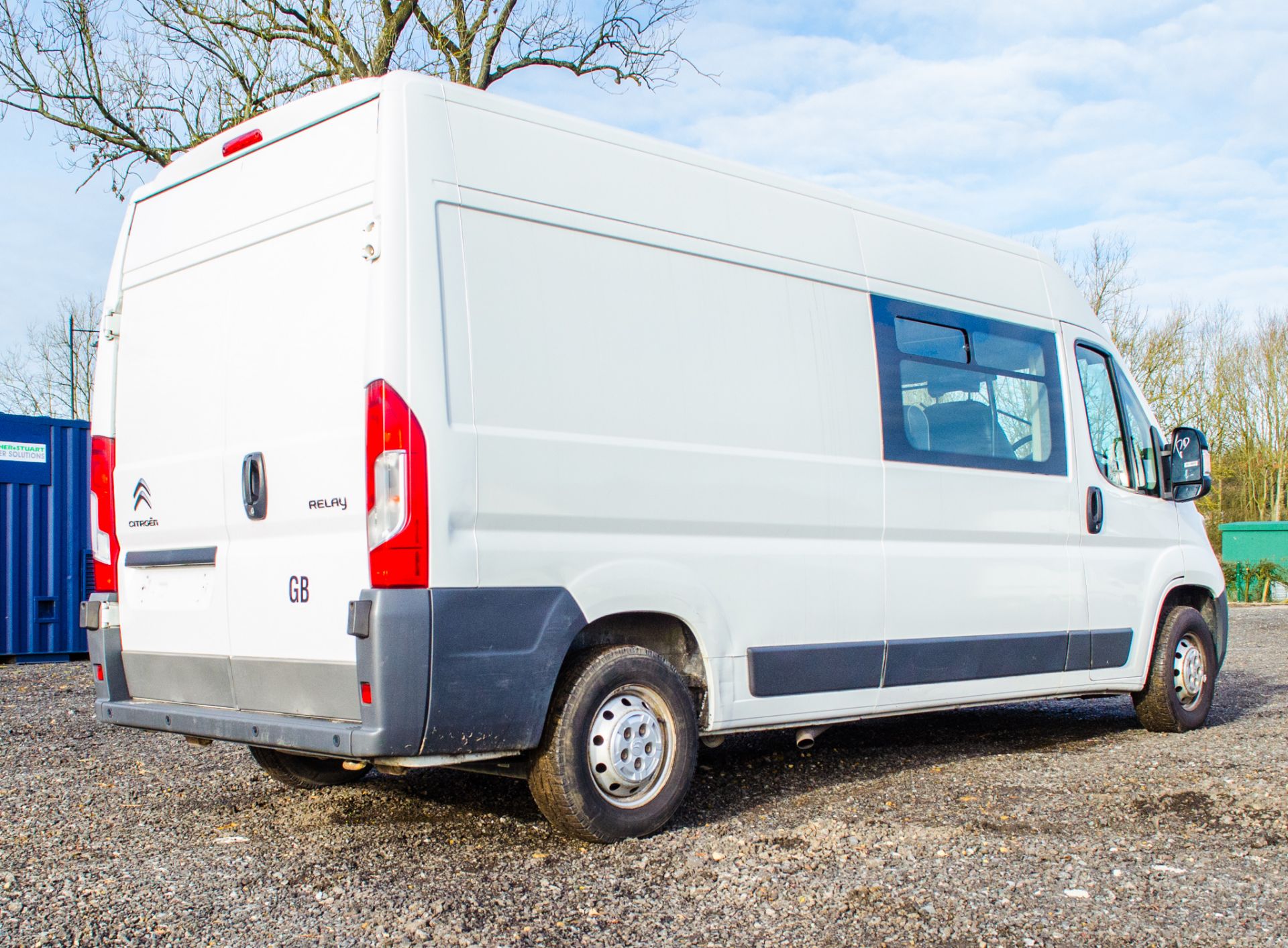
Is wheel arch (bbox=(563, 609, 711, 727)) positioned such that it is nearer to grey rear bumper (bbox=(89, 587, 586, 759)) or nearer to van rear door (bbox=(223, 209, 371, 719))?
grey rear bumper (bbox=(89, 587, 586, 759))

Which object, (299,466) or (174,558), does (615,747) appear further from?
(174,558)

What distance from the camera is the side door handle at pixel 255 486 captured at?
14.1ft

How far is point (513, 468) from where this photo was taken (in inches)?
163

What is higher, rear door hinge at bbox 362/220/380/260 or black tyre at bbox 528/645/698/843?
rear door hinge at bbox 362/220/380/260

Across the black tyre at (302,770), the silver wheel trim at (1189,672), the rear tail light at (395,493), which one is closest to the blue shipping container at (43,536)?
the black tyre at (302,770)

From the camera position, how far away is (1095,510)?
654 centimetres

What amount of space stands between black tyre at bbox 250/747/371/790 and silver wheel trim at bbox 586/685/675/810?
1471 millimetres

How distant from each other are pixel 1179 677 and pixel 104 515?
19.0ft

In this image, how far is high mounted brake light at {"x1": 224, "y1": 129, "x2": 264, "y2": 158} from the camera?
4660 millimetres

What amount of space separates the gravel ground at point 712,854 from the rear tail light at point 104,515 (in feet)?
3.27

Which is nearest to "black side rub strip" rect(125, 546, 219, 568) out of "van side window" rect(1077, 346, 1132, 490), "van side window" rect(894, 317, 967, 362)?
"van side window" rect(894, 317, 967, 362)

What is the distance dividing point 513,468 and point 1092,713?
5618 mm


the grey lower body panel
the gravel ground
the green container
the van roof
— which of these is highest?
the van roof

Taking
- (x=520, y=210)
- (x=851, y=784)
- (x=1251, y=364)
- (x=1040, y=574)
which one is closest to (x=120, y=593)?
(x=520, y=210)
